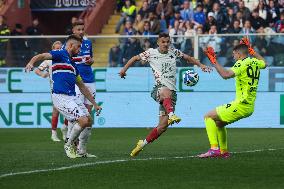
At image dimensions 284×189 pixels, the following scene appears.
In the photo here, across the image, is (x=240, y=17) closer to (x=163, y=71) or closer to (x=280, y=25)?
(x=280, y=25)

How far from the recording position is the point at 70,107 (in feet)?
51.5

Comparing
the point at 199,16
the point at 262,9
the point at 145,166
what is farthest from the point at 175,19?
the point at 145,166

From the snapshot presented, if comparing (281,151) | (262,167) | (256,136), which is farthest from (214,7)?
(262,167)

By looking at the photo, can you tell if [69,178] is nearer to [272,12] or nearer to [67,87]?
[67,87]

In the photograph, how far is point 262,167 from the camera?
13.9 meters

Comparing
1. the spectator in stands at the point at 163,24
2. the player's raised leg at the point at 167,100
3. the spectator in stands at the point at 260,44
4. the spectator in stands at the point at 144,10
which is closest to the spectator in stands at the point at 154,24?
the spectator in stands at the point at 163,24

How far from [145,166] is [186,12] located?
17.9 m

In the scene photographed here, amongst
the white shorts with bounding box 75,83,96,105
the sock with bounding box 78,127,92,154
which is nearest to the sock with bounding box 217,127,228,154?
the sock with bounding box 78,127,92,154

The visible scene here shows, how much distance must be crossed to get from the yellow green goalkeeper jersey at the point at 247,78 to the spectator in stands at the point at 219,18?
1407 cm

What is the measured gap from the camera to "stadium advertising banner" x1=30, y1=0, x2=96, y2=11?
37.4 m

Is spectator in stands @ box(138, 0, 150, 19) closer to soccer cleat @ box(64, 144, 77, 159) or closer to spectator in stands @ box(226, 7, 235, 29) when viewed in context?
spectator in stands @ box(226, 7, 235, 29)

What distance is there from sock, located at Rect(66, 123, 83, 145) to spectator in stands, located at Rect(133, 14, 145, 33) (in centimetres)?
1547

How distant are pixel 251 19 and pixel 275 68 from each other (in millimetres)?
3254

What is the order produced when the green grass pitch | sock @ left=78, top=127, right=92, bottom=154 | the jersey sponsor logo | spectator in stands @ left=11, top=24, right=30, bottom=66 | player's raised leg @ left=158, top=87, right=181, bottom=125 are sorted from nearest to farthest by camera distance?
the green grass pitch → the jersey sponsor logo → sock @ left=78, top=127, right=92, bottom=154 → player's raised leg @ left=158, top=87, right=181, bottom=125 → spectator in stands @ left=11, top=24, right=30, bottom=66
